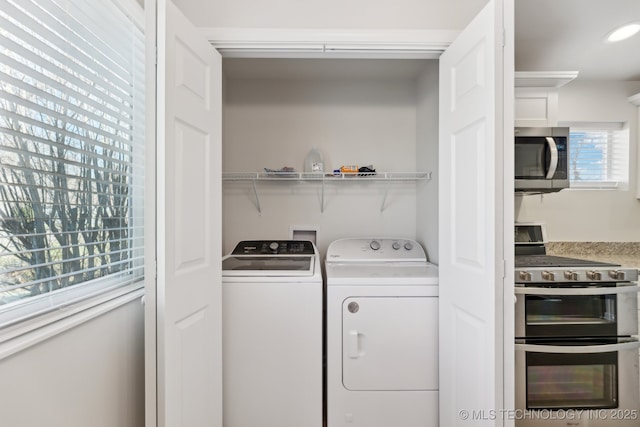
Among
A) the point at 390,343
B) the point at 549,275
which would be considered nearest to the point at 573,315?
the point at 549,275

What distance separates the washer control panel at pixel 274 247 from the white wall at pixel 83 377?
1027mm

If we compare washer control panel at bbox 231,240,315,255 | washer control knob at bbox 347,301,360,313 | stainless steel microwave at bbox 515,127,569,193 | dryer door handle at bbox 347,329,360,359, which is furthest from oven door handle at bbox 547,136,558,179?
washer control panel at bbox 231,240,315,255

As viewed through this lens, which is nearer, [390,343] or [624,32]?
[624,32]

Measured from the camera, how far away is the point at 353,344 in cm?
177

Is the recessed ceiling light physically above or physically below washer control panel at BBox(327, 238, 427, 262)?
above

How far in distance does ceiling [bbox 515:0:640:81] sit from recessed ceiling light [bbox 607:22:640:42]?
20mm

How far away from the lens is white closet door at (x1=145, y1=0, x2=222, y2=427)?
4.01ft

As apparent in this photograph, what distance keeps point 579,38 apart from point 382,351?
6.33ft

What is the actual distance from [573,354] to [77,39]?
246cm

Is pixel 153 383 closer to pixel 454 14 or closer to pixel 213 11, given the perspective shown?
pixel 213 11

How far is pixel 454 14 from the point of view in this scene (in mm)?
→ 1725

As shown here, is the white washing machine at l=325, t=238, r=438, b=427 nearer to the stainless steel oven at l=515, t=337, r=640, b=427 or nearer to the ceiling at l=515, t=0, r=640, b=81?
the stainless steel oven at l=515, t=337, r=640, b=427

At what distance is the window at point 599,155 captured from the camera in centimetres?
170

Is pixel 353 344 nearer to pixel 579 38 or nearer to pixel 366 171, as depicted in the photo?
pixel 366 171
